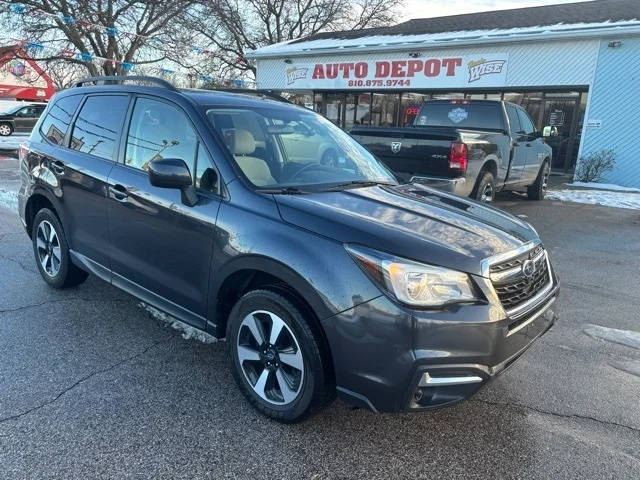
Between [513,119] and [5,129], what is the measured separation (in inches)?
1035

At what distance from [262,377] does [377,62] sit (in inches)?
683

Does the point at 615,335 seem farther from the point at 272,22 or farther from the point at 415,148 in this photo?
the point at 272,22

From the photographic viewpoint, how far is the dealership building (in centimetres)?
1402

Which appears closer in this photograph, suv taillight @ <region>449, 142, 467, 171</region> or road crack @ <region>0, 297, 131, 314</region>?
road crack @ <region>0, 297, 131, 314</region>

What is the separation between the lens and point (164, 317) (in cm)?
415

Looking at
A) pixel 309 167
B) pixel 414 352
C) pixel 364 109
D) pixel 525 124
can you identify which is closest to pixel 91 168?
pixel 309 167

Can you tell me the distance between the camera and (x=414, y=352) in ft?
7.37

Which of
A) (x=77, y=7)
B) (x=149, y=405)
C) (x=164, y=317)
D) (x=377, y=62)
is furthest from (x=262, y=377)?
(x=77, y=7)

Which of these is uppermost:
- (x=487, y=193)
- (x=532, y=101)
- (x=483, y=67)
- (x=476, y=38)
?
(x=476, y=38)

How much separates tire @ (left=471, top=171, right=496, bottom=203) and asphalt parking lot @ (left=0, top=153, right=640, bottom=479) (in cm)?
362

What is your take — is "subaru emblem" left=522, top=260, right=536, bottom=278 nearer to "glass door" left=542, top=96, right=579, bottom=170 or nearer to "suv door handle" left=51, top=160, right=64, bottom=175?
"suv door handle" left=51, top=160, right=64, bottom=175

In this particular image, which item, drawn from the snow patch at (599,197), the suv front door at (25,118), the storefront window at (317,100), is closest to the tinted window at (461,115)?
the snow patch at (599,197)

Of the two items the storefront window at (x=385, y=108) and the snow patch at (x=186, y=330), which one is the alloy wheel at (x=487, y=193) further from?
the storefront window at (x=385, y=108)

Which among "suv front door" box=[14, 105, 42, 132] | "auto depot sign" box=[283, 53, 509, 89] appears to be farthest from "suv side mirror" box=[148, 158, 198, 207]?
"suv front door" box=[14, 105, 42, 132]
